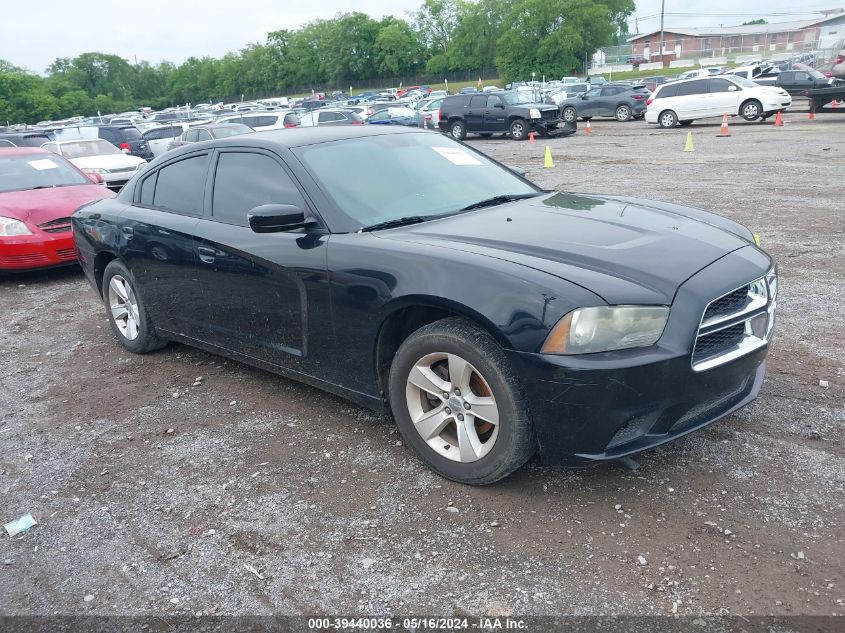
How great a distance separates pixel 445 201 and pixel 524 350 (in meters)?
1.46

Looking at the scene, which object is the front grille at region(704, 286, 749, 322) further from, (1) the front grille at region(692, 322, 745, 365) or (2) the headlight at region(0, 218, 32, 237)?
(2) the headlight at region(0, 218, 32, 237)

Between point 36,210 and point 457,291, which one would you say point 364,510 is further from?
point 36,210

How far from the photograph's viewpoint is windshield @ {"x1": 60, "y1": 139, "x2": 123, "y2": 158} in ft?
49.9

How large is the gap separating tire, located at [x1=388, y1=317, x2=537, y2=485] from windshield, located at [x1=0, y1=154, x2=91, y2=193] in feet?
24.2

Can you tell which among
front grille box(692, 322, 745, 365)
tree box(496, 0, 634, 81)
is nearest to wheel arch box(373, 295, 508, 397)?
front grille box(692, 322, 745, 365)

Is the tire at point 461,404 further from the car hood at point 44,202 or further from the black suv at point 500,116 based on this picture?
the black suv at point 500,116

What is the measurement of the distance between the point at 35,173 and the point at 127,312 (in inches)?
188

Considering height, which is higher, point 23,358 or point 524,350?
point 524,350

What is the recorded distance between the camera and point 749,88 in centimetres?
2386

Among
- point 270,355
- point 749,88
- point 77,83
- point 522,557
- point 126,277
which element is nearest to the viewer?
point 522,557

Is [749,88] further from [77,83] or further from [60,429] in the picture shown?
[77,83]

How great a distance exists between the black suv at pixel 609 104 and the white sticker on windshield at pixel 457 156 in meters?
25.9

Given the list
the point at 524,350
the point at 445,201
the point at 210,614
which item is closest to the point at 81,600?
the point at 210,614

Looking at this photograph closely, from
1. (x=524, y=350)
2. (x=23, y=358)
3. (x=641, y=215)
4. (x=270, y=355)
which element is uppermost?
(x=641, y=215)
